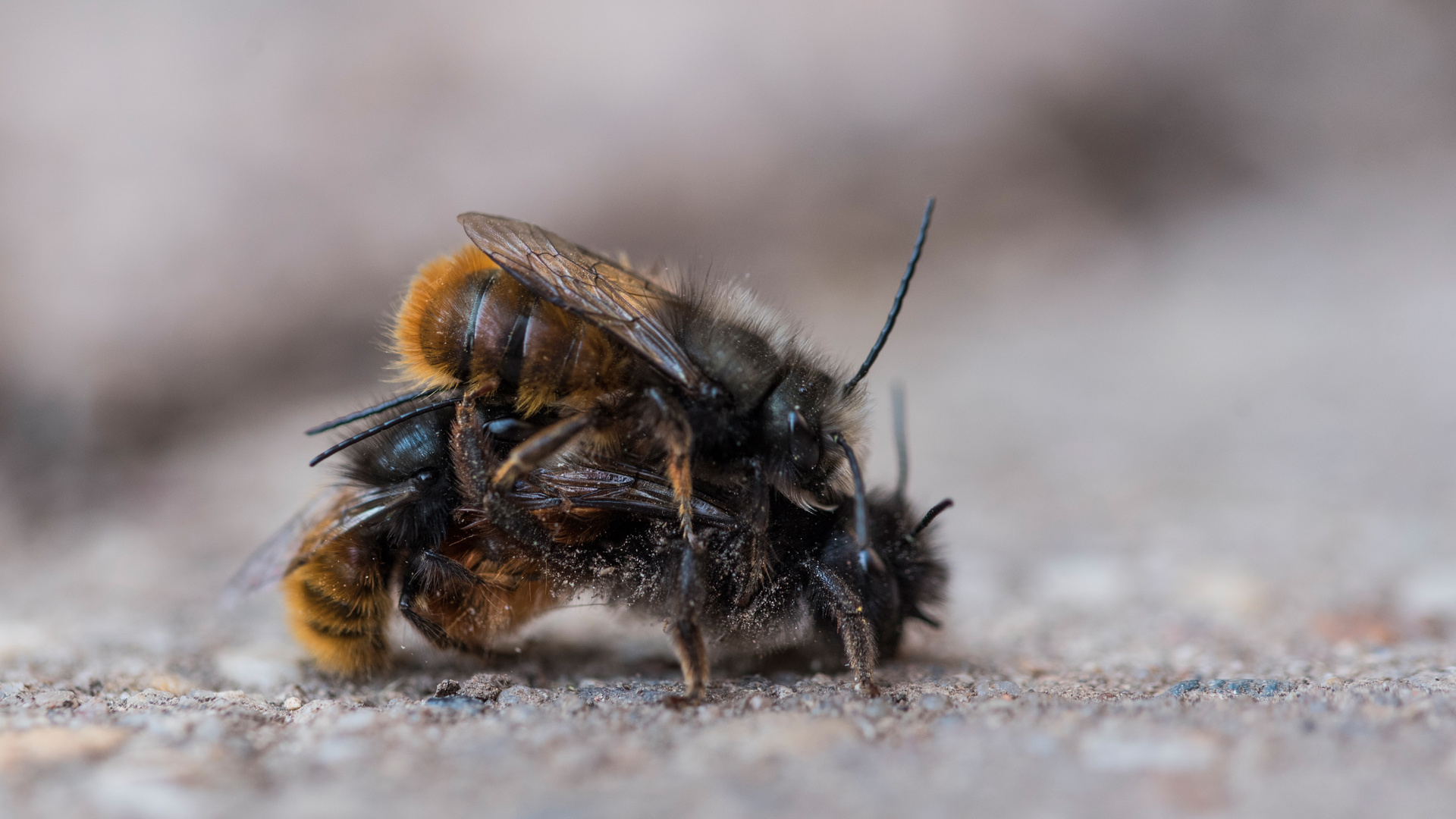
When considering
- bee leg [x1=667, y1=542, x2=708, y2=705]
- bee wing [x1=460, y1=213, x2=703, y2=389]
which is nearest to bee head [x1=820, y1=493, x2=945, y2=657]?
bee leg [x1=667, y1=542, x2=708, y2=705]

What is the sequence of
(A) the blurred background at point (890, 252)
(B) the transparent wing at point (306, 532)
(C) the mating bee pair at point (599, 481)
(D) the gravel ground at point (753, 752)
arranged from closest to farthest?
(D) the gravel ground at point (753, 752) → (C) the mating bee pair at point (599, 481) → (B) the transparent wing at point (306, 532) → (A) the blurred background at point (890, 252)

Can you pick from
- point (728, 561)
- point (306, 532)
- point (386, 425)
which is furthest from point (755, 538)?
point (306, 532)

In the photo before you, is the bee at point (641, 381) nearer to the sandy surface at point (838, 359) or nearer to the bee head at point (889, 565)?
the bee head at point (889, 565)

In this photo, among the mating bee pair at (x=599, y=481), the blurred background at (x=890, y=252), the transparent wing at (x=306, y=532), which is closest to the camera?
the mating bee pair at (x=599, y=481)

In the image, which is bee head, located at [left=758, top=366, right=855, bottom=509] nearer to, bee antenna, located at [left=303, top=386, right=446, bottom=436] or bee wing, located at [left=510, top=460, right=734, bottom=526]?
bee wing, located at [left=510, top=460, right=734, bottom=526]

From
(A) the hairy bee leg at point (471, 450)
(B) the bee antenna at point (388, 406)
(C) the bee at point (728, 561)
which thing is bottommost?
(C) the bee at point (728, 561)

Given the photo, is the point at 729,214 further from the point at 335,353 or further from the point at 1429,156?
the point at 1429,156

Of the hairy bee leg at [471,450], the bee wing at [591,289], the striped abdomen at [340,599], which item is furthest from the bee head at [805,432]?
the striped abdomen at [340,599]

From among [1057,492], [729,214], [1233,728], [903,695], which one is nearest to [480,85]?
[729,214]
